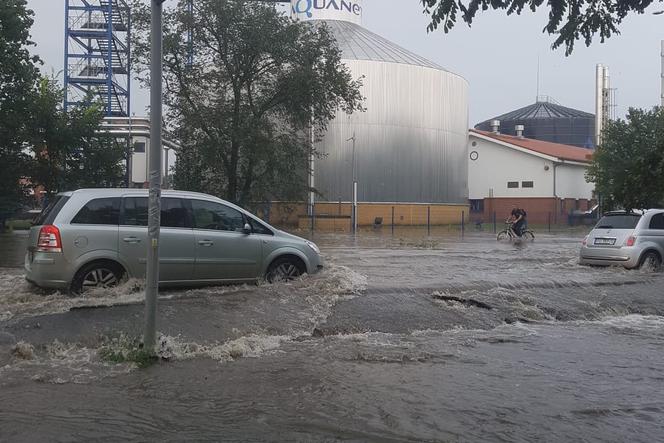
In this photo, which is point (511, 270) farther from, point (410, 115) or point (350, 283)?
point (410, 115)

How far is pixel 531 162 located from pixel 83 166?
41054mm

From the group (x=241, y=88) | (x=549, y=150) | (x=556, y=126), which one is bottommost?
(x=241, y=88)

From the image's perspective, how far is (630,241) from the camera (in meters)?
15.5

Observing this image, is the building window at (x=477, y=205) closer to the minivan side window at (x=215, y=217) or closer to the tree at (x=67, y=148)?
the tree at (x=67, y=148)

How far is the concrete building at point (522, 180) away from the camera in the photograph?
56.0 m

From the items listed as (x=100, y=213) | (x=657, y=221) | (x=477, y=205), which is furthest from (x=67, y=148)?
(x=477, y=205)

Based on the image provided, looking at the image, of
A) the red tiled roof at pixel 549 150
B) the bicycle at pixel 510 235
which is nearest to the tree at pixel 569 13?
the bicycle at pixel 510 235

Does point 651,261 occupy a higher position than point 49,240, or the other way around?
point 49,240

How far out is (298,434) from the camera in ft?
16.5

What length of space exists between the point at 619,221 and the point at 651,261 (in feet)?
3.74

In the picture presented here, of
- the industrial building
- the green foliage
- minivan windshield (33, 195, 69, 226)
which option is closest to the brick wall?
the industrial building

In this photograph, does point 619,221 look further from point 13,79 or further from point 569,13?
point 13,79

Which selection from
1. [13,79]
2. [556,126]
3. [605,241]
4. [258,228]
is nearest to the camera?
[258,228]

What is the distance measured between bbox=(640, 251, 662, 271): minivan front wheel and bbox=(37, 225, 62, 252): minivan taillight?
12.4 meters
